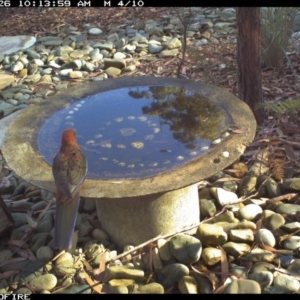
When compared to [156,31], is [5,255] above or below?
below

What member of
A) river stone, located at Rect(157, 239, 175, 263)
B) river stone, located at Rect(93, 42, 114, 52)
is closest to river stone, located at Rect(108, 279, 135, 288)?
river stone, located at Rect(157, 239, 175, 263)

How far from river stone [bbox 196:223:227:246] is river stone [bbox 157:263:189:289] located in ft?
0.74

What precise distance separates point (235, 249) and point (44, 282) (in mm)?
1018

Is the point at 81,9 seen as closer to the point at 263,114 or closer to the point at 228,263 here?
the point at 263,114

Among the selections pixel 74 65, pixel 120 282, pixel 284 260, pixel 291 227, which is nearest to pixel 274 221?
pixel 291 227

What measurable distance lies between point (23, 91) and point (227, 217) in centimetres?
278

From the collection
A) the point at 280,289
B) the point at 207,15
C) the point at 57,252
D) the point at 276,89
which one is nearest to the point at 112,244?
the point at 57,252

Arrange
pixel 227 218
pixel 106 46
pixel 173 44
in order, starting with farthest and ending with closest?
pixel 106 46, pixel 173 44, pixel 227 218

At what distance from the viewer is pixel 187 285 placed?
2650 mm

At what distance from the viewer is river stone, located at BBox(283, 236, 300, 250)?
2885 mm

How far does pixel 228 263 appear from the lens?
2.83 metres

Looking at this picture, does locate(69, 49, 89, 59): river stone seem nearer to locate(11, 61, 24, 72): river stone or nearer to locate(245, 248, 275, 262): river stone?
locate(11, 61, 24, 72): river stone

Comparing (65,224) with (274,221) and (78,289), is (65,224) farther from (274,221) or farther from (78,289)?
(274,221)

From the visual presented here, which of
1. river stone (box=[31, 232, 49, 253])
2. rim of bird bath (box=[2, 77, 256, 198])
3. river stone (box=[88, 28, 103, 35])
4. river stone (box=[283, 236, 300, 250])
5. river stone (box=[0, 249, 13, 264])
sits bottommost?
river stone (box=[0, 249, 13, 264])
